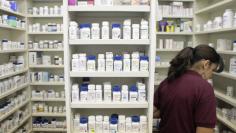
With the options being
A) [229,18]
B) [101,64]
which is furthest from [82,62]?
[229,18]

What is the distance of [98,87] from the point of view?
2.02 metres

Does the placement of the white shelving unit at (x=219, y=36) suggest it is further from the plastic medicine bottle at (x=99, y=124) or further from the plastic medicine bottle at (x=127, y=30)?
the plastic medicine bottle at (x=99, y=124)

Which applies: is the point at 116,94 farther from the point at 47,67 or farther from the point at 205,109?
A: the point at 47,67

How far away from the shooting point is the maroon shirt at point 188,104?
4.80 feet

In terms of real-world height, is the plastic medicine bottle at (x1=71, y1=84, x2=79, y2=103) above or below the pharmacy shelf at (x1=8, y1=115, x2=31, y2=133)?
above

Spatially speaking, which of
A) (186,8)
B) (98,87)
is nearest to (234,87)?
(186,8)

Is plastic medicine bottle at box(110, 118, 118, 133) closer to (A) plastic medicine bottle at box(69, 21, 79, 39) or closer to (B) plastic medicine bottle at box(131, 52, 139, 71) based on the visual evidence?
(B) plastic medicine bottle at box(131, 52, 139, 71)

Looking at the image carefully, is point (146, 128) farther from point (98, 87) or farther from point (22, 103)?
point (22, 103)

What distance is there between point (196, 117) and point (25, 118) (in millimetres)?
3798

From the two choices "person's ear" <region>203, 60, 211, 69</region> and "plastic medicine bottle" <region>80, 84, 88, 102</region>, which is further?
"plastic medicine bottle" <region>80, 84, 88, 102</region>

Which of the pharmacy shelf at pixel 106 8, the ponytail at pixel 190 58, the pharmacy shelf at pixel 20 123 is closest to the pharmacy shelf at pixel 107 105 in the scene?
the ponytail at pixel 190 58

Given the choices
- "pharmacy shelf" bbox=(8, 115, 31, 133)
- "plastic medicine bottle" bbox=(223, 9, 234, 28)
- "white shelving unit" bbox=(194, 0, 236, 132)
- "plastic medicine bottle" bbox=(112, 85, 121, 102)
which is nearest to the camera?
"plastic medicine bottle" bbox=(112, 85, 121, 102)

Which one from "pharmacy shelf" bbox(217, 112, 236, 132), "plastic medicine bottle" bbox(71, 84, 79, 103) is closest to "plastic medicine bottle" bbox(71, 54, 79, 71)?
"plastic medicine bottle" bbox(71, 84, 79, 103)

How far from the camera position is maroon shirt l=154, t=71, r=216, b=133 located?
146cm
